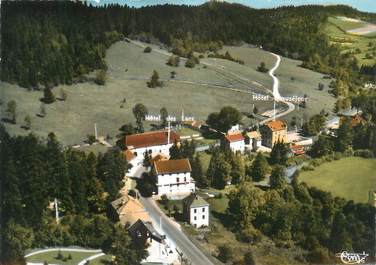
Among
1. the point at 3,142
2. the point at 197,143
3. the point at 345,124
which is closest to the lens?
the point at 3,142

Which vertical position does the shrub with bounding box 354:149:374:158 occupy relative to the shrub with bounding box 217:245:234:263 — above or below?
above

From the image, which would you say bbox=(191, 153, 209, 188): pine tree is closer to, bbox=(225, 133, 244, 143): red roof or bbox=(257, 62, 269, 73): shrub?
bbox=(225, 133, 244, 143): red roof

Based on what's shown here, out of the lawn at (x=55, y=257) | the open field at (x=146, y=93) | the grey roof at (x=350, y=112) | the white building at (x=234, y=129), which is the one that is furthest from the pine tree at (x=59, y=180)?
the grey roof at (x=350, y=112)

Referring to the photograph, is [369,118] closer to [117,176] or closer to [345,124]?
[345,124]

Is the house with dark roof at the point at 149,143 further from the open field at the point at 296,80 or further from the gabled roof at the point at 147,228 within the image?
the open field at the point at 296,80

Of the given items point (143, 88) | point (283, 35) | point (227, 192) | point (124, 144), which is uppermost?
point (283, 35)

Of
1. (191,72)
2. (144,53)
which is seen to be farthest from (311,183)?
(144,53)

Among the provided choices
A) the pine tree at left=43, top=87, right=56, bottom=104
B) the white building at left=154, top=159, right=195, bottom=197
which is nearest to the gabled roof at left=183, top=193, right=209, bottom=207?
the white building at left=154, top=159, right=195, bottom=197
